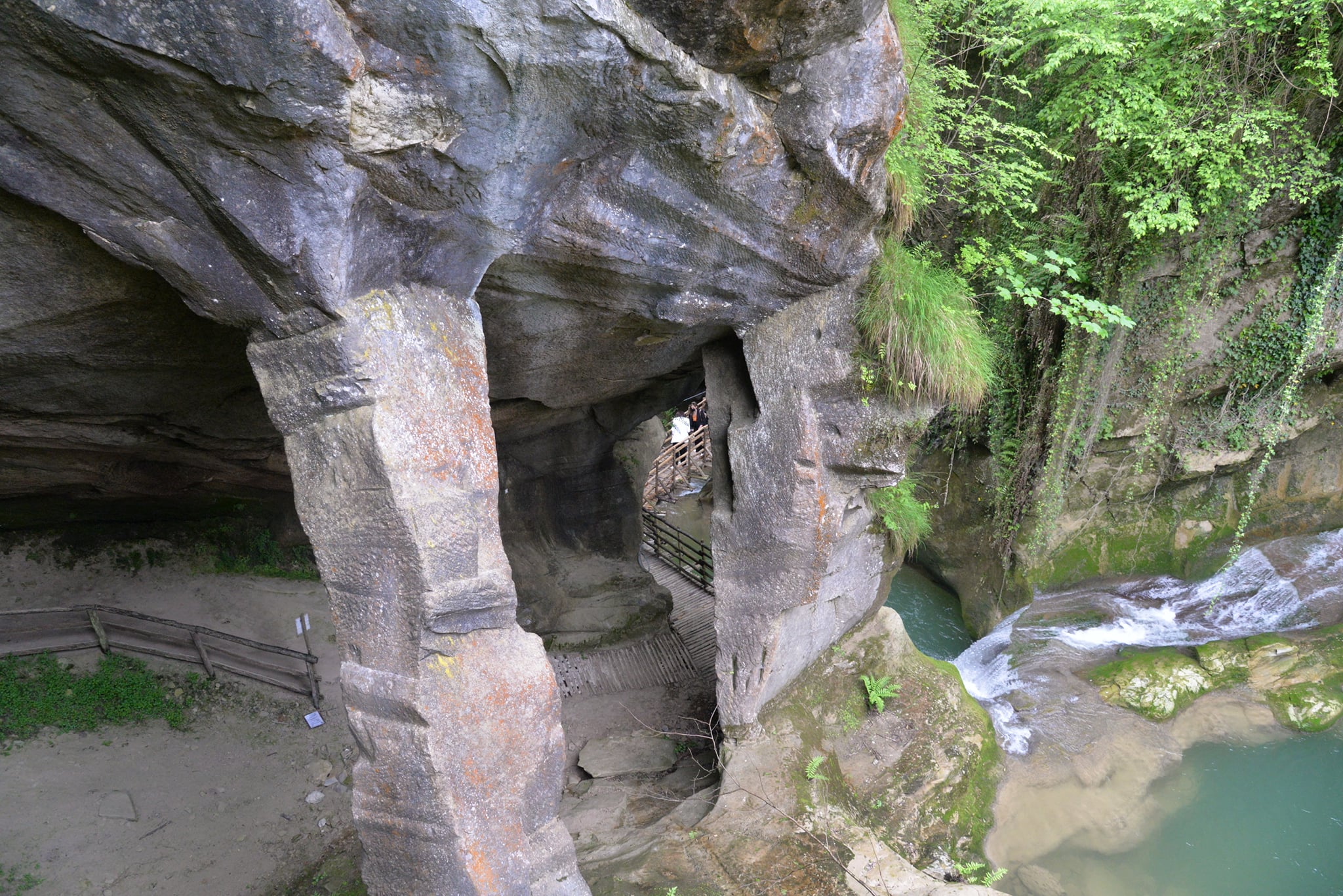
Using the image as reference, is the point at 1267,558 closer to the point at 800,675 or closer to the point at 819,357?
the point at 800,675

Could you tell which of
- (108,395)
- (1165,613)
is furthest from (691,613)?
(108,395)

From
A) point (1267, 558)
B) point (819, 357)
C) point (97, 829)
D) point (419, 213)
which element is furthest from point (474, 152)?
point (1267, 558)

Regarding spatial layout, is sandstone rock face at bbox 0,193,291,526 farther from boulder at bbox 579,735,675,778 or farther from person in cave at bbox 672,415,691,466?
person in cave at bbox 672,415,691,466

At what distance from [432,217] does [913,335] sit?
119 inches

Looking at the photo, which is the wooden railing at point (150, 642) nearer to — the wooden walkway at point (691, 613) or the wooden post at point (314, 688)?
the wooden post at point (314, 688)

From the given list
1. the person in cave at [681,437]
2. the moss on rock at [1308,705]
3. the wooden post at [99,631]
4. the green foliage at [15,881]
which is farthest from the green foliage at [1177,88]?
the person in cave at [681,437]

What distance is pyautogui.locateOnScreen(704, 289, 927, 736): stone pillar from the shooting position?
498cm

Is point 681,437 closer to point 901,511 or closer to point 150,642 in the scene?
point 901,511

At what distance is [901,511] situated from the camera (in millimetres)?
6340

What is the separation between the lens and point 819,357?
4.94 meters

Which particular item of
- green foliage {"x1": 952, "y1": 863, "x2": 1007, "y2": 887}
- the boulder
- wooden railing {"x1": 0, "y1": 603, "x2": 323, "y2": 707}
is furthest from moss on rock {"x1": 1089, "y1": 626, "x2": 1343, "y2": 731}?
wooden railing {"x1": 0, "y1": 603, "x2": 323, "y2": 707}

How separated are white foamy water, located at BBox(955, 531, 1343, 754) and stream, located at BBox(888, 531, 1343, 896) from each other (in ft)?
0.06

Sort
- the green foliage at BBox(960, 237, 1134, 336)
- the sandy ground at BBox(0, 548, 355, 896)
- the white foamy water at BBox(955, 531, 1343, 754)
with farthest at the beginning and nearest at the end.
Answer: the white foamy water at BBox(955, 531, 1343, 754)
the sandy ground at BBox(0, 548, 355, 896)
the green foliage at BBox(960, 237, 1134, 336)

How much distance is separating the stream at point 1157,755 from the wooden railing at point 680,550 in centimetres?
288
